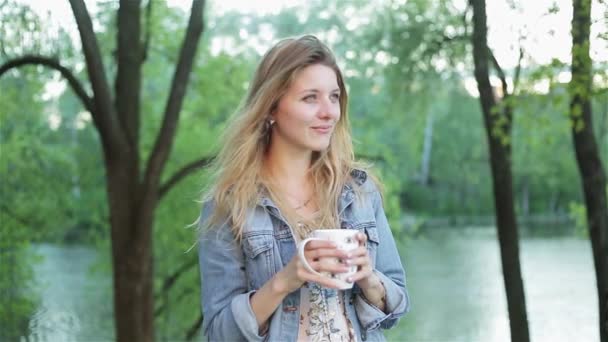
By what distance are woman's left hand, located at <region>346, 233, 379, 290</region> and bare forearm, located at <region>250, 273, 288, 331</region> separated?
161 millimetres

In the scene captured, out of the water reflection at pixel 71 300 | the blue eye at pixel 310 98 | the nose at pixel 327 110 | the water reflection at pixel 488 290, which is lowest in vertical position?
the water reflection at pixel 488 290

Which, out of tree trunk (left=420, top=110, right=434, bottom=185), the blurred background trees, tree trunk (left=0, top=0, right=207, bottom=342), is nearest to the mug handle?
the blurred background trees

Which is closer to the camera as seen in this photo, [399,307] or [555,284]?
[399,307]

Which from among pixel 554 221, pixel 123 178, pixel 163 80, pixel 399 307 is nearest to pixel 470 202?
pixel 554 221

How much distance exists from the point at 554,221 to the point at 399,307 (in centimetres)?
3254

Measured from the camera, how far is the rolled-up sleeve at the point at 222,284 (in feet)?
6.35

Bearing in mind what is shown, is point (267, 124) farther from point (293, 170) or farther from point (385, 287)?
point (385, 287)

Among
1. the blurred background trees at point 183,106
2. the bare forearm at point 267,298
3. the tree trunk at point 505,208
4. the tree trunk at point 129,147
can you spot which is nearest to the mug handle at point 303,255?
the bare forearm at point 267,298

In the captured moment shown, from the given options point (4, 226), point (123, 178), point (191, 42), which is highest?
point (191, 42)

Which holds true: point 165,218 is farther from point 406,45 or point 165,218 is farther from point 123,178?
point 123,178

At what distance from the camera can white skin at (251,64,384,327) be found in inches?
69.9

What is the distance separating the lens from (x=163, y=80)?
1712cm

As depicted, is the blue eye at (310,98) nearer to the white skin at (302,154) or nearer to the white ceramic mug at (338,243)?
the white skin at (302,154)

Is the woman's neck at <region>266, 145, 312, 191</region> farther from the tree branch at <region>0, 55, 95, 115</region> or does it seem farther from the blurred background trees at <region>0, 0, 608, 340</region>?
the tree branch at <region>0, 55, 95, 115</region>
